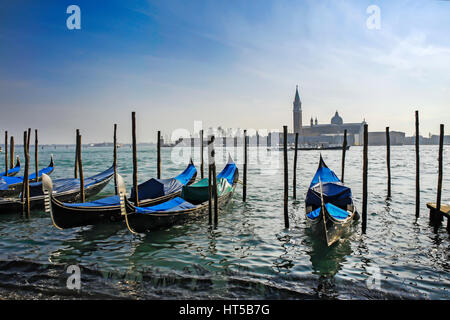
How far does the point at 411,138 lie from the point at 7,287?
461 feet

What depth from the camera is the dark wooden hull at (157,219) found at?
19.8ft

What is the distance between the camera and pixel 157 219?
21.1 ft

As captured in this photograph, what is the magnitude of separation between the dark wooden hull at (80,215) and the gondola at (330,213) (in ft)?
13.6

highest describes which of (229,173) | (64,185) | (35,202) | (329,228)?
(229,173)

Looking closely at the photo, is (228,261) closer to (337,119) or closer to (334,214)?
(334,214)

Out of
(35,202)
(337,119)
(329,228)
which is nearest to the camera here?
(329,228)

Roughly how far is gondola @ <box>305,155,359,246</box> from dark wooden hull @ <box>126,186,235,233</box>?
2.56 metres

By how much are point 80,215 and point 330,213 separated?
493 cm

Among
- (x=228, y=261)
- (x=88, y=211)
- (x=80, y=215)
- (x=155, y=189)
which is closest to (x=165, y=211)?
(x=88, y=211)

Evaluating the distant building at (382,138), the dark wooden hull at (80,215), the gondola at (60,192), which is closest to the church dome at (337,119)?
the distant building at (382,138)

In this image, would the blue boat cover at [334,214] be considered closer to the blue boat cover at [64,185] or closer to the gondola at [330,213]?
the gondola at [330,213]

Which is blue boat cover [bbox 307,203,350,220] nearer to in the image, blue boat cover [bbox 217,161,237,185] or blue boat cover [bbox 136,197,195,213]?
blue boat cover [bbox 136,197,195,213]
